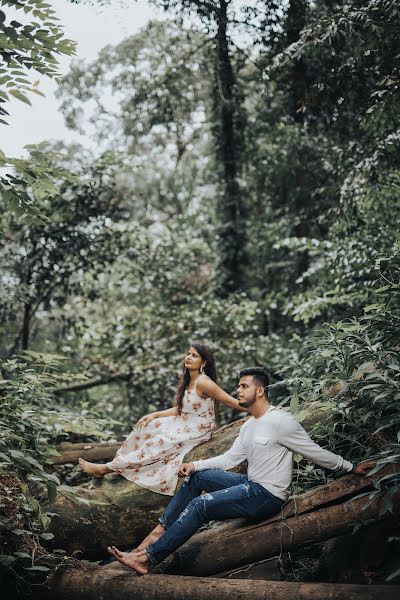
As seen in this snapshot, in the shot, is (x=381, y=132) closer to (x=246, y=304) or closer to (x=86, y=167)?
(x=246, y=304)

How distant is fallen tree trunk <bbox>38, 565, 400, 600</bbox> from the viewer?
3324 millimetres

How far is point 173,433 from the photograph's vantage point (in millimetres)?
5680

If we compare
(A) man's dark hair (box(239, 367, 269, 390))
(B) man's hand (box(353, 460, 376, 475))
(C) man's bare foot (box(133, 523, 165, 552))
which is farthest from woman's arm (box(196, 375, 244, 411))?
(B) man's hand (box(353, 460, 376, 475))

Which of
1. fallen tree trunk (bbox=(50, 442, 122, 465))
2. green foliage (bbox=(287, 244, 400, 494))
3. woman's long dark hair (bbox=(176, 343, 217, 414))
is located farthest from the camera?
Answer: fallen tree trunk (bbox=(50, 442, 122, 465))

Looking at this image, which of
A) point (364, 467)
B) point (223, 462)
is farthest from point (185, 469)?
point (364, 467)

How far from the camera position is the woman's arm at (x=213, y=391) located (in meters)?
5.60

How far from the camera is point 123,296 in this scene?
1552cm

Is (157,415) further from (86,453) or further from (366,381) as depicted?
(366,381)

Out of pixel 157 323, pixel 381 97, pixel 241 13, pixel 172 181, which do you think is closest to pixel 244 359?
pixel 157 323

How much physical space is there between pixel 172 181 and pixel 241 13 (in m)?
9.78

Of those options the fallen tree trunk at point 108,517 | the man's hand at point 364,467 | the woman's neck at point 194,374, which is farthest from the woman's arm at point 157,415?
the man's hand at point 364,467

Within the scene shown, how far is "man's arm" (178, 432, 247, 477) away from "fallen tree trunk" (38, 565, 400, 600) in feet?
2.51

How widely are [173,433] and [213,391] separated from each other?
59 centimetres

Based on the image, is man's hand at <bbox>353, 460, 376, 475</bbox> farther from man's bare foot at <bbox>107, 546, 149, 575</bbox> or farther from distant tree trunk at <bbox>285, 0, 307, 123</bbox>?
distant tree trunk at <bbox>285, 0, 307, 123</bbox>
